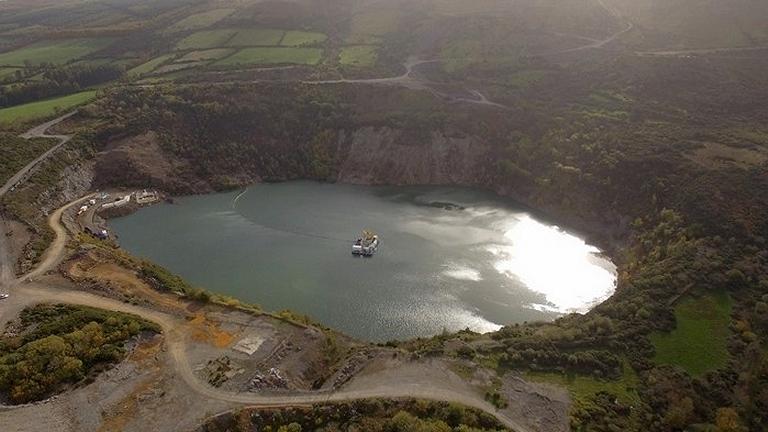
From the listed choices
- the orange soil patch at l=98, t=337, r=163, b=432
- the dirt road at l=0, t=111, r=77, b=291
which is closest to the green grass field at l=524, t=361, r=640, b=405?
the orange soil patch at l=98, t=337, r=163, b=432

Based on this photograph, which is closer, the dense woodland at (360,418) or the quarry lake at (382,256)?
the dense woodland at (360,418)

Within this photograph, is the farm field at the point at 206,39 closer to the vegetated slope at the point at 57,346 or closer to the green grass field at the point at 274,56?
the green grass field at the point at 274,56

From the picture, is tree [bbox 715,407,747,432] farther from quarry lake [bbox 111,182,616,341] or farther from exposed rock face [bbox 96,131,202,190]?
exposed rock face [bbox 96,131,202,190]

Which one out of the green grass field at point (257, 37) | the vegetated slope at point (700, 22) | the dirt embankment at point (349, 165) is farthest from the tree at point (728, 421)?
the green grass field at point (257, 37)

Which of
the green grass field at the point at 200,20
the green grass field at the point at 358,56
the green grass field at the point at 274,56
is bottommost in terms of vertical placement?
the green grass field at the point at 358,56

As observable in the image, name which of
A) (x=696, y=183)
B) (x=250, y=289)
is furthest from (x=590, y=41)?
(x=250, y=289)

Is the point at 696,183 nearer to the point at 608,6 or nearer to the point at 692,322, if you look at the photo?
the point at 692,322
